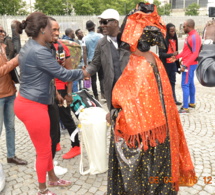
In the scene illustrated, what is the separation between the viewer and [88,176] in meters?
3.45

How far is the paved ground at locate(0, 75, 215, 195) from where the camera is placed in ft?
10.3

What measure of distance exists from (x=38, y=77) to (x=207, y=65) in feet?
5.25

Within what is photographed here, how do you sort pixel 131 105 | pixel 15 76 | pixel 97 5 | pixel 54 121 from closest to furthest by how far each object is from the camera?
A: pixel 131 105, pixel 54 121, pixel 15 76, pixel 97 5

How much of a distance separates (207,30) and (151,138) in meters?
1.09

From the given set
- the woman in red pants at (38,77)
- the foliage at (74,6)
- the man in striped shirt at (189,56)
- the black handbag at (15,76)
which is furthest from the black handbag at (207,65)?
the foliage at (74,6)

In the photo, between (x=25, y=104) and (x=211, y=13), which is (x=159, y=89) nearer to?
(x=211, y=13)

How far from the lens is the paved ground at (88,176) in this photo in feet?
10.3

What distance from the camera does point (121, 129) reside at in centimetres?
244

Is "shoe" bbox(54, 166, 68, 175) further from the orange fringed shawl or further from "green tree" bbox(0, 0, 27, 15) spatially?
"green tree" bbox(0, 0, 27, 15)

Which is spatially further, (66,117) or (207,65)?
(66,117)

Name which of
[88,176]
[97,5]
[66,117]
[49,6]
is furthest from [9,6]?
[88,176]

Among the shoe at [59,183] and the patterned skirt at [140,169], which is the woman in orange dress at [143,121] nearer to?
the patterned skirt at [140,169]

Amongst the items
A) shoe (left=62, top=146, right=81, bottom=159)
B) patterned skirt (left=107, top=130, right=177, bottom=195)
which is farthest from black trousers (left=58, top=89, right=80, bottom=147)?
patterned skirt (left=107, top=130, right=177, bottom=195)

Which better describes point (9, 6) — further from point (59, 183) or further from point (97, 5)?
point (59, 183)
